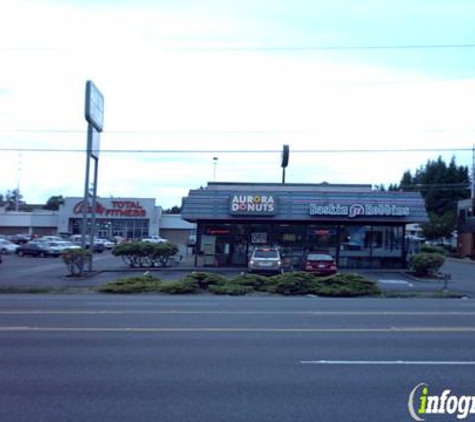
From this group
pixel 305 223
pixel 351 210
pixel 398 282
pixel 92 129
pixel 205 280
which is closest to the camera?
pixel 205 280

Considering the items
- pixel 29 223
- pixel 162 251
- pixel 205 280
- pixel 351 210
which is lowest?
pixel 205 280

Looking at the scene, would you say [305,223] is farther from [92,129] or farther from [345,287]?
[345,287]

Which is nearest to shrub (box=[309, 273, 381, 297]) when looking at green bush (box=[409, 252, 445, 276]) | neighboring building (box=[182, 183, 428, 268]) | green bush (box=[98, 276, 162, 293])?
green bush (box=[98, 276, 162, 293])

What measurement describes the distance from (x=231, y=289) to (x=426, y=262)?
45.7 ft

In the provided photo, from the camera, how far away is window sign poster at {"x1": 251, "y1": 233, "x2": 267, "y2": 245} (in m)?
39.7

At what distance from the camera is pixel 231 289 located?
76.4 feet

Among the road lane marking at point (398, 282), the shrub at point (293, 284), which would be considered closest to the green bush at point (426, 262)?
the road lane marking at point (398, 282)

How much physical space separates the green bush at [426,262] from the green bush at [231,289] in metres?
13.0

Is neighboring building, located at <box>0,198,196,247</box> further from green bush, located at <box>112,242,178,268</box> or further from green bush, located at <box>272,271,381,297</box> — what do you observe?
green bush, located at <box>272,271,381,297</box>

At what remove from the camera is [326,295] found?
23062 millimetres

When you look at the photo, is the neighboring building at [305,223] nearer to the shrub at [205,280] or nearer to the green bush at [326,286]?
the shrub at [205,280]

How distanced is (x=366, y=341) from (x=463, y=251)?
56774mm

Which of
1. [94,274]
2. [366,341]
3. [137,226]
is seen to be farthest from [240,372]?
[137,226]

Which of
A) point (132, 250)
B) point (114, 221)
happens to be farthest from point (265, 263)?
point (114, 221)
